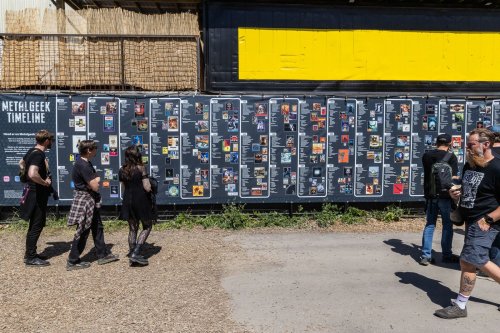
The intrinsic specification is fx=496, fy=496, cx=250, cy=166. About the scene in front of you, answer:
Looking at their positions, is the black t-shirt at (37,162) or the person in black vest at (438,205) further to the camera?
the person in black vest at (438,205)

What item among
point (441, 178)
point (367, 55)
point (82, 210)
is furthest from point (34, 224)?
point (367, 55)

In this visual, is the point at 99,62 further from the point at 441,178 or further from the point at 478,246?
the point at 478,246

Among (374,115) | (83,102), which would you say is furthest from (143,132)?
(374,115)

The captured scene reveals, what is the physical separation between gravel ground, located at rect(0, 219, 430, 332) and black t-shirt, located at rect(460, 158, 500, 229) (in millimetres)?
2671

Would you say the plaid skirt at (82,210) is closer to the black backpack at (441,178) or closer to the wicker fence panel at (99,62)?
the wicker fence panel at (99,62)

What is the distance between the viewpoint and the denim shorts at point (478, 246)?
5.05 meters

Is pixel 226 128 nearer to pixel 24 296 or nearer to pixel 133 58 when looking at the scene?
pixel 133 58

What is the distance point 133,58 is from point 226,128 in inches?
95.8

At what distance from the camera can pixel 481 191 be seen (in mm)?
5121

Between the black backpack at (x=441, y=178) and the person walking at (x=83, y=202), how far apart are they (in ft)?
15.3

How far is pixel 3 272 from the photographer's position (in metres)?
6.73

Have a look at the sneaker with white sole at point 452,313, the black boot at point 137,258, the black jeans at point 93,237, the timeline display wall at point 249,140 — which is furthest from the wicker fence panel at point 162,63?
the sneaker with white sole at point 452,313

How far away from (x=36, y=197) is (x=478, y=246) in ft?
18.7

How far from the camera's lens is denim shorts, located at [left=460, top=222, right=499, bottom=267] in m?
5.05
